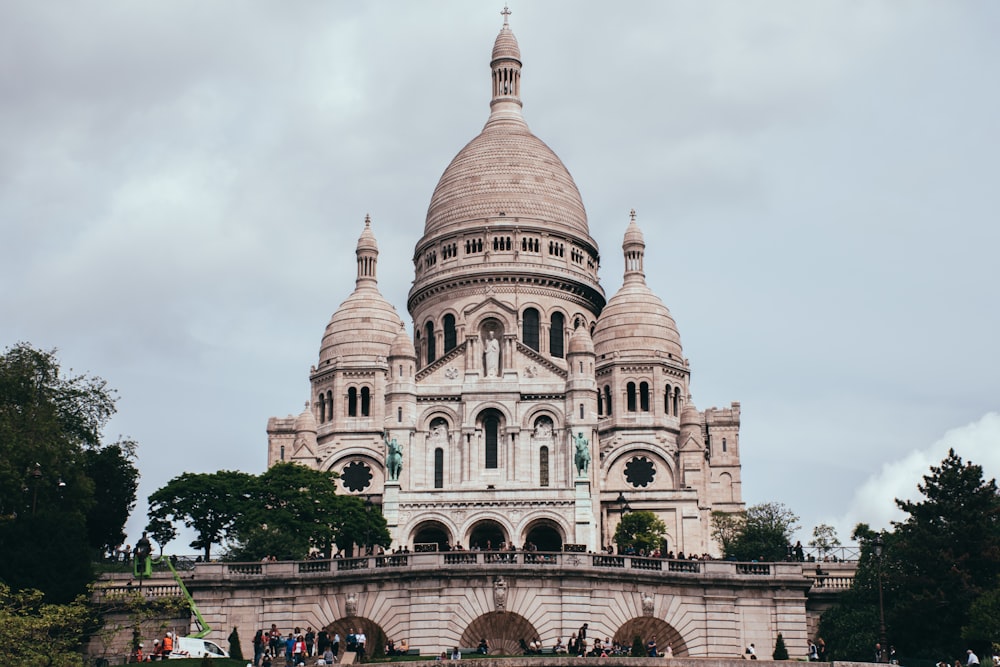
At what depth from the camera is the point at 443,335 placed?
107188 millimetres

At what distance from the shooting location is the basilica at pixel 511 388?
3558 inches

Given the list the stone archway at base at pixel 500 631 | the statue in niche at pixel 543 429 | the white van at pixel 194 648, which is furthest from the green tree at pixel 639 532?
the white van at pixel 194 648

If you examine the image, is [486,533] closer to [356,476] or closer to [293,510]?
[356,476]

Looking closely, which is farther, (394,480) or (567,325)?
(567,325)

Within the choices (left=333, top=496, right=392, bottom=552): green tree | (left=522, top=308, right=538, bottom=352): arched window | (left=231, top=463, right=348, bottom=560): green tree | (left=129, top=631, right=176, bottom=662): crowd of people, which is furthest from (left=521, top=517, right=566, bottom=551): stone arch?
(left=129, top=631, right=176, bottom=662): crowd of people

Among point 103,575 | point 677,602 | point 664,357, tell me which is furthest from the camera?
point 664,357

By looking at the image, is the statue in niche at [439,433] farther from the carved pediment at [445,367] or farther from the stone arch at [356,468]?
the stone arch at [356,468]

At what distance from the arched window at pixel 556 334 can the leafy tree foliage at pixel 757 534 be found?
15761 millimetres

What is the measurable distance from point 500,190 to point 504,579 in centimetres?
6043

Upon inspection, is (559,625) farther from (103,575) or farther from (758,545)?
(758,545)

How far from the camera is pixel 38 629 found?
49312 mm

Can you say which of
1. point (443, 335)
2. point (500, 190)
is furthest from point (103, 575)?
point (500, 190)

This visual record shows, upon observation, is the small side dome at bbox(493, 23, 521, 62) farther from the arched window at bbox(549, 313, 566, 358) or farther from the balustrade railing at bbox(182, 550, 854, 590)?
the balustrade railing at bbox(182, 550, 854, 590)

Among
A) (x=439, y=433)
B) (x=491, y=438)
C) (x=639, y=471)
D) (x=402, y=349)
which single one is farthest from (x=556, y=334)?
(x=439, y=433)
